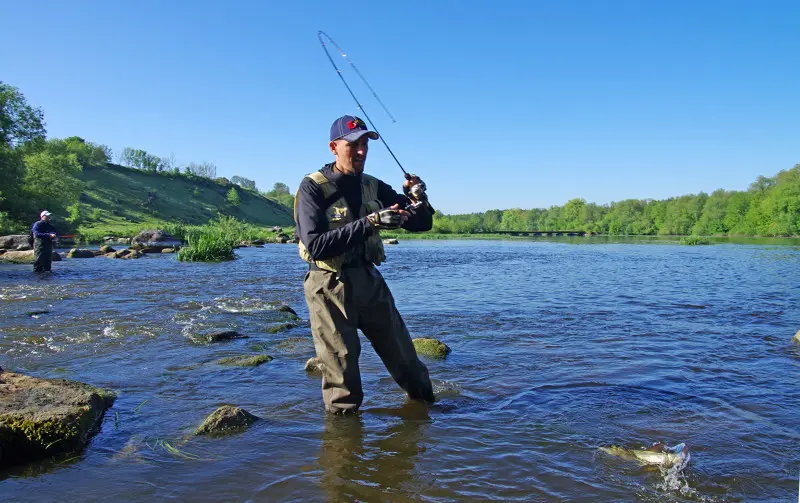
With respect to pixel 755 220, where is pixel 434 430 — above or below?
below

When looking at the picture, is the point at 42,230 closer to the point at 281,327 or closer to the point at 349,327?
the point at 281,327

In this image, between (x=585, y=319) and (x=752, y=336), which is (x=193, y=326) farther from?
(x=752, y=336)

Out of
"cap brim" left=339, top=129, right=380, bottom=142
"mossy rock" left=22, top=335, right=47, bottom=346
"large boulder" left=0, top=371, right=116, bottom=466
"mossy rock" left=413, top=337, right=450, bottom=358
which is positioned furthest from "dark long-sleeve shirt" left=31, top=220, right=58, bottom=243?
"cap brim" left=339, top=129, right=380, bottom=142

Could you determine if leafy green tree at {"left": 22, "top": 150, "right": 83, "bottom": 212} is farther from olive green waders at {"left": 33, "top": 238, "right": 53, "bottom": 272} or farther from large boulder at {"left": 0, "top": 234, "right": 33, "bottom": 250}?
olive green waders at {"left": 33, "top": 238, "right": 53, "bottom": 272}

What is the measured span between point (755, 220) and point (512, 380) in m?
120

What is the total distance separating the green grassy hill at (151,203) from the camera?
6569cm

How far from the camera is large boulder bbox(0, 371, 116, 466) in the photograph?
402cm

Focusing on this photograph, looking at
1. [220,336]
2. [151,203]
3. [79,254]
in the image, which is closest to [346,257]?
[220,336]

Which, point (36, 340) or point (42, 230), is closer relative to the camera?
point (36, 340)

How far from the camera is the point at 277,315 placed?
38.8 ft

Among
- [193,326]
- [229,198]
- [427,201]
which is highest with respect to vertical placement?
[229,198]

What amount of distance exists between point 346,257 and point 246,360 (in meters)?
3.44

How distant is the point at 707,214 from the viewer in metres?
120

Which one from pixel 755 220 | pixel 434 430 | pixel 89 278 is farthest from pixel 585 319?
pixel 755 220
